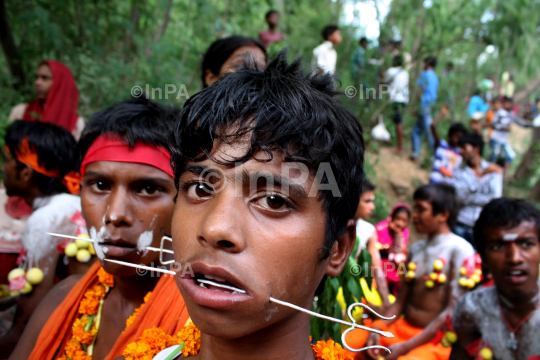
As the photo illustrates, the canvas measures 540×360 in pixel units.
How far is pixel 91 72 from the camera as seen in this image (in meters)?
6.47

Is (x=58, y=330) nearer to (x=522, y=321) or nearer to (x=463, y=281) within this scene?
(x=522, y=321)

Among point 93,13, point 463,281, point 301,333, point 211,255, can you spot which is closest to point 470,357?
point 463,281

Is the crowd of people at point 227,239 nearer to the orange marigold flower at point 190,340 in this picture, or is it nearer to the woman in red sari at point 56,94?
the orange marigold flower at point 190,340

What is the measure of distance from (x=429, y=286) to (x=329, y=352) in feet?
8.38

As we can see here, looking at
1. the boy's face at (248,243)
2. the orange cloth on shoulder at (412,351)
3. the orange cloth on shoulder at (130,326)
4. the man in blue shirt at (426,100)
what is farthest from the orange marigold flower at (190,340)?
the man in blue shirt at (426,100)

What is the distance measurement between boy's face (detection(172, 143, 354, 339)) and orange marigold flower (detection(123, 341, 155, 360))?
0.49 meters

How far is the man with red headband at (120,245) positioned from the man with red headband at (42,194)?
500 mm

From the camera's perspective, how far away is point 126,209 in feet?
5.69

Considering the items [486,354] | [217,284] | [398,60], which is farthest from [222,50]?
[398,60]

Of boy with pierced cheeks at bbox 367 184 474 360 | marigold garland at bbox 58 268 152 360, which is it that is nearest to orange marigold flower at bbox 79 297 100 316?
marigold garland at bbox 58 268 152 360

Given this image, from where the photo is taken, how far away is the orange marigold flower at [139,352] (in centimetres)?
146

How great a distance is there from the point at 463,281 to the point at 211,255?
9.96 feet

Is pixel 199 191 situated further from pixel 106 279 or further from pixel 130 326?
pixel 106 279

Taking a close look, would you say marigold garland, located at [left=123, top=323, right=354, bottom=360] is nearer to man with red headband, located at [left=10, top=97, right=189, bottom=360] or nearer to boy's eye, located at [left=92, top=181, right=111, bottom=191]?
man with red headband, located at [left=10, top=97, right=189, bottom=360]
